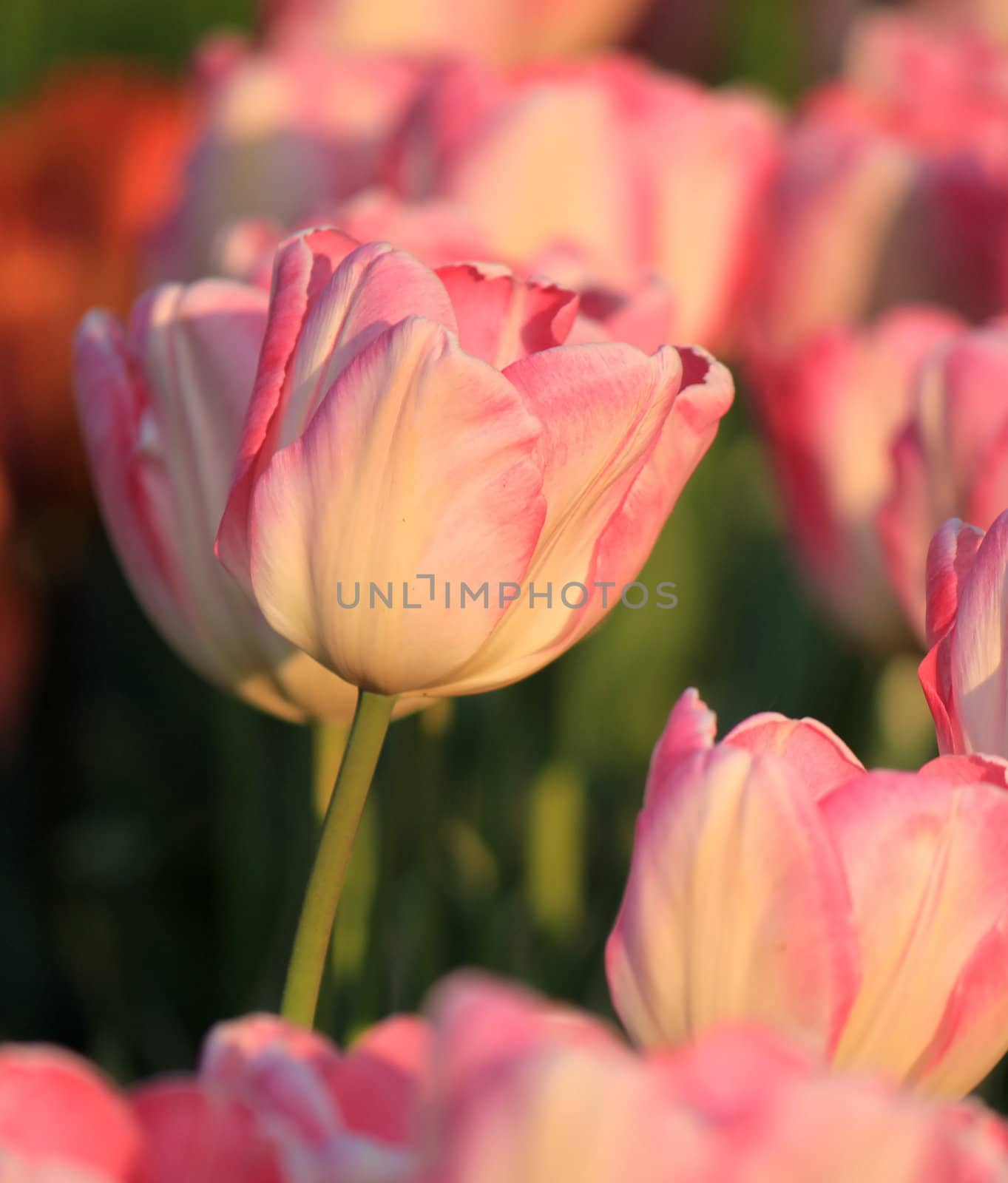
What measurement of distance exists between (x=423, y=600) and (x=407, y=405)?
35 mm

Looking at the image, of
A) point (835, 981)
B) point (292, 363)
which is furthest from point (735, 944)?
point (292, 363)

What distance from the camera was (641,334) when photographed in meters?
0.37

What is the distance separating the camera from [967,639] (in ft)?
0.93

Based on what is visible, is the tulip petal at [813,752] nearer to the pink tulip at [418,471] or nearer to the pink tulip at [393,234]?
the pink tulip at [418,471]

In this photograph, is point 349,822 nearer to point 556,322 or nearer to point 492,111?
point 556,322

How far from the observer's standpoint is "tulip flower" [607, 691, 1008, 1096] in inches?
9.7

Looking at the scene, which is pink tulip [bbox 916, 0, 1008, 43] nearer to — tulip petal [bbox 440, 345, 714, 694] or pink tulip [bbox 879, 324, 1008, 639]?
pink tulip [bbox 879, 324, 1008, 639]

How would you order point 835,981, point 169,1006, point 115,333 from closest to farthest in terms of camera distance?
1. point 835,981
2. point 115,333
3. point 169,1006

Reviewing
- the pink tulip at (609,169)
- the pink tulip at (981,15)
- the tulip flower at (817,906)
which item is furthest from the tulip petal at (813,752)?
the pink tulip at (981,15)

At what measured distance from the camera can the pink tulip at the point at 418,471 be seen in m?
0.28

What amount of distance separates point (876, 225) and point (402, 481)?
390 mm

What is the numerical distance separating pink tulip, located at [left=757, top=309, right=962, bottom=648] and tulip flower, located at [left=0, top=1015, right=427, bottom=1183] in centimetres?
33

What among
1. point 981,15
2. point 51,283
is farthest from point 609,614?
point 981,15

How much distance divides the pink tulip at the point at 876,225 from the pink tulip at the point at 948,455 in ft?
0.47
